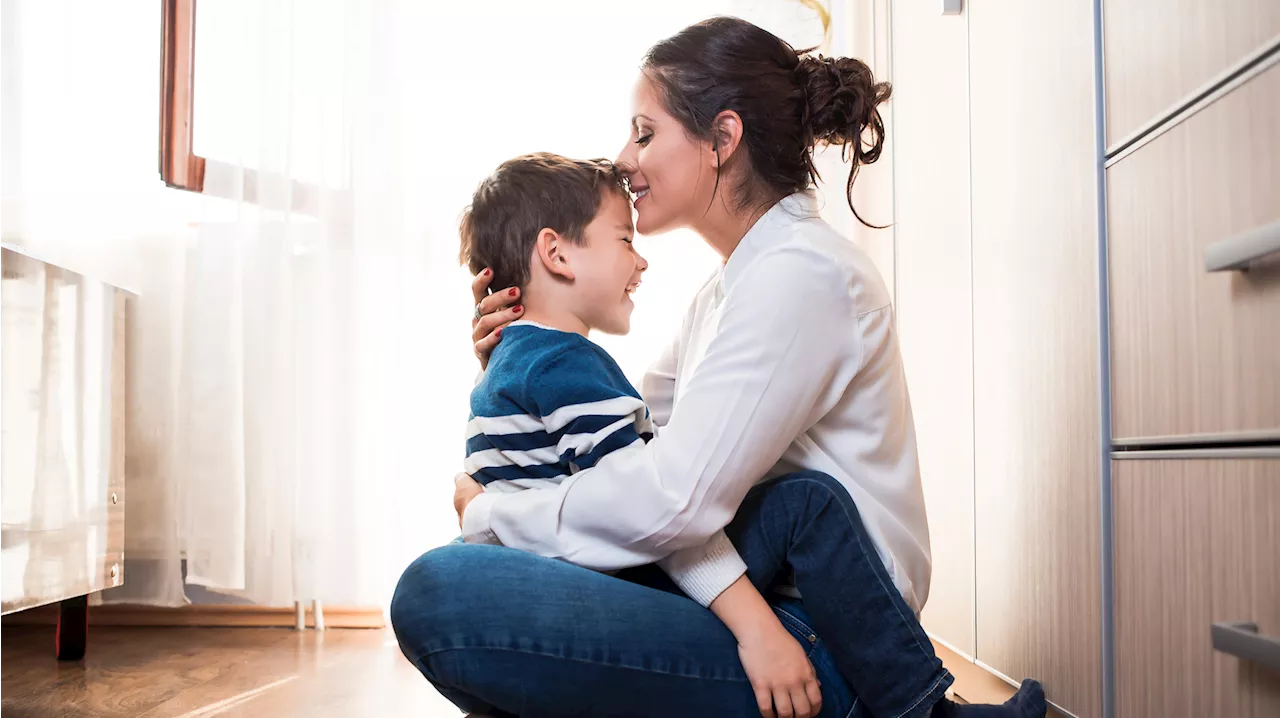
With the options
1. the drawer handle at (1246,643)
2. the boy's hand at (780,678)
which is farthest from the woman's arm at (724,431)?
the drawer handle at (1246,643)

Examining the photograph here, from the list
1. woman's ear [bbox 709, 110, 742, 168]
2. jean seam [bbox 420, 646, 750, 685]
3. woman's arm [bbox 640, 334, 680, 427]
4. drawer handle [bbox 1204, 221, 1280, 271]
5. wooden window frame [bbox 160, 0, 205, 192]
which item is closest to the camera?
drawer handle [bbox 1204, 221, 1280, 271]

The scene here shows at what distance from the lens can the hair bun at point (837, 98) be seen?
44.8 inches

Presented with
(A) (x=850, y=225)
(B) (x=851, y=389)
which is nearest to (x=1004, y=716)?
(B) (x=851, y=389)

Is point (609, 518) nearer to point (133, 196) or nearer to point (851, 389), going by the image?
point (851, 389)

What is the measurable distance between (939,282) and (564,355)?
2.93 ft

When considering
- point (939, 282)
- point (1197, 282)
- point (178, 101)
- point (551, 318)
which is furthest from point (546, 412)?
point (178, 101)

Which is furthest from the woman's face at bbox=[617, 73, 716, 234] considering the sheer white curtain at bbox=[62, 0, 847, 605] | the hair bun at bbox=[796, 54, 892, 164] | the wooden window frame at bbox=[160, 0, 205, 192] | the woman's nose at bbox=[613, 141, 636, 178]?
the wooden window frame at bbox=[160, 0, 205, 192]

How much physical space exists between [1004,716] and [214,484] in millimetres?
1883

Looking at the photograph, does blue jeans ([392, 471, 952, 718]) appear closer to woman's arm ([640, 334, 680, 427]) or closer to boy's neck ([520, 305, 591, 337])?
boy's neck ([520, 305, 591, 337])

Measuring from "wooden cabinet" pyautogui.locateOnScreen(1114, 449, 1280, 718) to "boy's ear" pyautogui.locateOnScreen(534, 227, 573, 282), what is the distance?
0.61 metres

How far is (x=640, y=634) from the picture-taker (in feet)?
2.98

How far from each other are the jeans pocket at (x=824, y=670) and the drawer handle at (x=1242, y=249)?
46 cm

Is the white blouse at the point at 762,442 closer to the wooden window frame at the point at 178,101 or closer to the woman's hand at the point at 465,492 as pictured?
the woman's hand at the point at 465,492

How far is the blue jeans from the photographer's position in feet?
2.94
